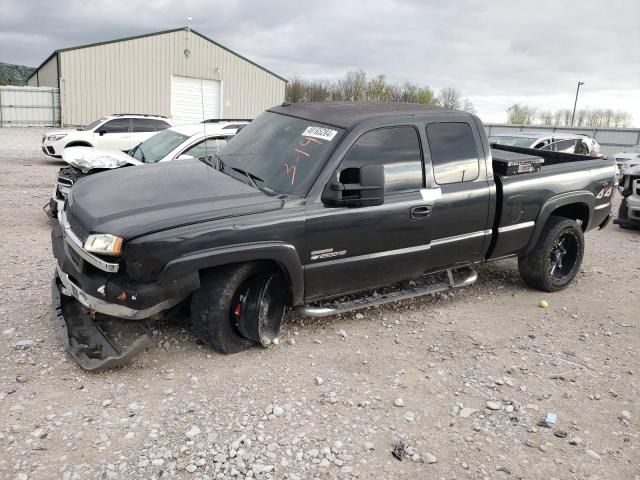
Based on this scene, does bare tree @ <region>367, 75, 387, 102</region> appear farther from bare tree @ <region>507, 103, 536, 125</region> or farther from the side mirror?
the side mirror

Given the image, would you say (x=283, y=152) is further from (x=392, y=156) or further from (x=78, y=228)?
(x=78, y=228)

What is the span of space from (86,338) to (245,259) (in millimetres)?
1320

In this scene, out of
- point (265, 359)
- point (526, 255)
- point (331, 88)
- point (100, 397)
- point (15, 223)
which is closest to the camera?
point (100, 397)

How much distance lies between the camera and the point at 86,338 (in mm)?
3943

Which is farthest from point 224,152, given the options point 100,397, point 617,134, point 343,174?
point 617,134

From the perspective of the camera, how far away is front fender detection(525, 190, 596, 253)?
18.2 ft

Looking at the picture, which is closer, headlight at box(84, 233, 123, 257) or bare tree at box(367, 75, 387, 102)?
headlight at box(84, 233, 123, 257)

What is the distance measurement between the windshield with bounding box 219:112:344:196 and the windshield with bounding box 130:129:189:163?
8.80 ft

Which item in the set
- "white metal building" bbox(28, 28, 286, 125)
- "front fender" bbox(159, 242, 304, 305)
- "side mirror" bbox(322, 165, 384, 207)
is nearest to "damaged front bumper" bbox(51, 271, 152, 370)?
"front fender" bbox(159, 242, 304, 305)

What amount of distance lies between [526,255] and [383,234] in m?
2.20

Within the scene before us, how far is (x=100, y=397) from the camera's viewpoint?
3.50m

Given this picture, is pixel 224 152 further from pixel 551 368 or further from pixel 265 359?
pixel 551 368

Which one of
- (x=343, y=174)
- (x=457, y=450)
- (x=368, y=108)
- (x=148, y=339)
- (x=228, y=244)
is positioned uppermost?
(x=368, y=108)

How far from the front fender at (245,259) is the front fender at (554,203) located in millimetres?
2767
